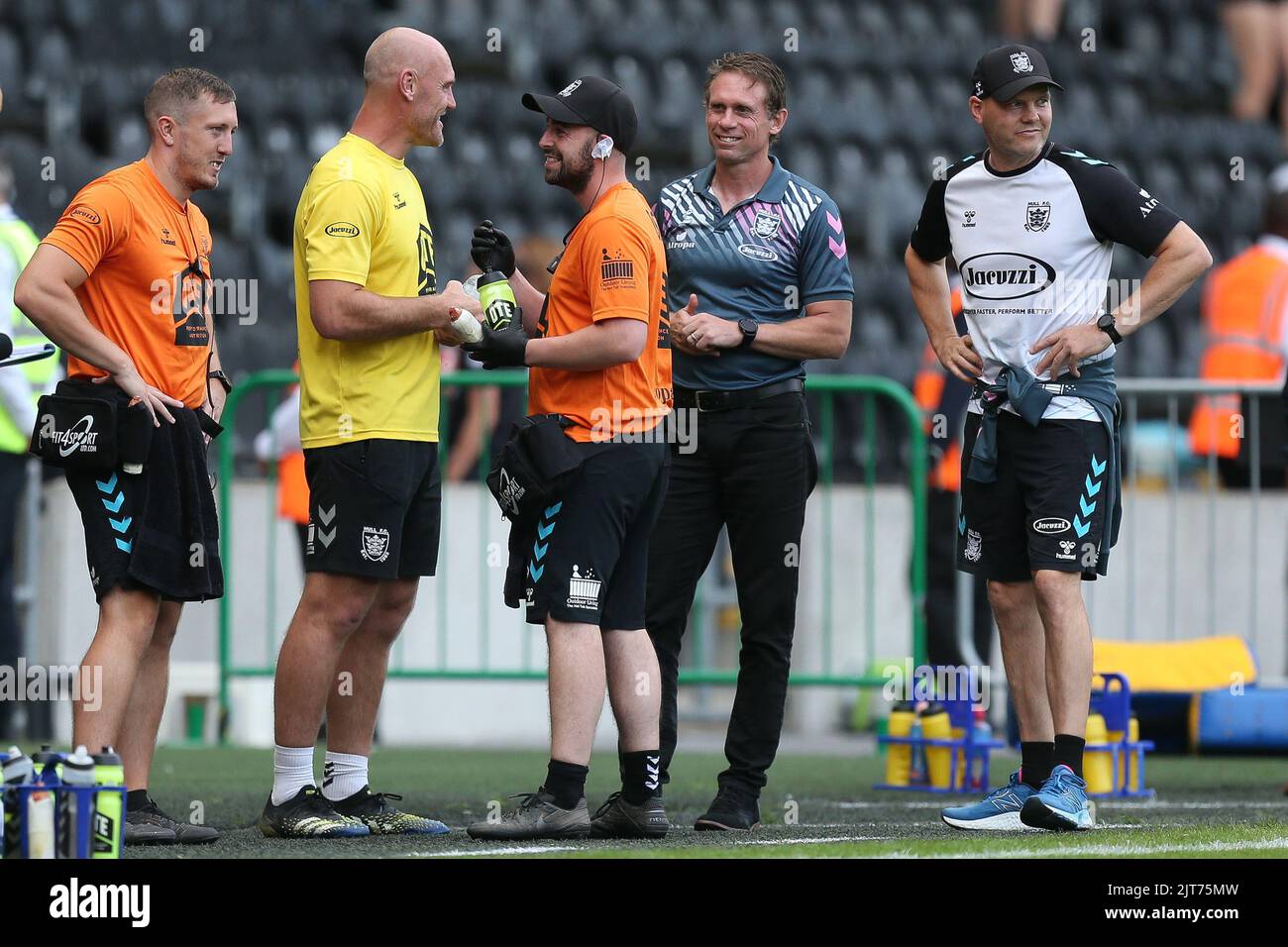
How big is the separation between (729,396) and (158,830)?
194 centimetres

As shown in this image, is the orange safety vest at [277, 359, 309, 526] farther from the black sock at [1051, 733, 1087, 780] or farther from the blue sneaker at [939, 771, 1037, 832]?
the black sock at [1051, 733, 1087, 780]

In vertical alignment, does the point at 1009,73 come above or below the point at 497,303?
above

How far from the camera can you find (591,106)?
5172 millimetres

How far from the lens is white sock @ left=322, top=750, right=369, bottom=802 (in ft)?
17.6

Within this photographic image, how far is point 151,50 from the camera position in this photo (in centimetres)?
1356

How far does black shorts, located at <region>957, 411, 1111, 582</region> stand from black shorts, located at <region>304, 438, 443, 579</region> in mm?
1589

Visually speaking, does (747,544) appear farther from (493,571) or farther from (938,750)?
(493,571)

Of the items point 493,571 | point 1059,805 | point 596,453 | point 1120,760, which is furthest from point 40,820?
point 493,571

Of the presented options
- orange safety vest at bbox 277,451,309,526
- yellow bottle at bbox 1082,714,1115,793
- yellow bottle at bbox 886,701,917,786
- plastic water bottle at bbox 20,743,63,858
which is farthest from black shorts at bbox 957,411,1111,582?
orange safety vest at bbox 277,451,309,526

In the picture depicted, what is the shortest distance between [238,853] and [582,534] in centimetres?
115

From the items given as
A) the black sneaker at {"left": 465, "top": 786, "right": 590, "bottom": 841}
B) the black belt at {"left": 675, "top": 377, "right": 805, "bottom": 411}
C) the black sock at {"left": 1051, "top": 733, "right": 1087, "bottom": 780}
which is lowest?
the black sneaker at {"left": 465, "top": 786, "right": 590, "bottom": 841}

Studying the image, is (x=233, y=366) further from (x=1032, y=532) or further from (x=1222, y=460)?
(x=1032, y=532)

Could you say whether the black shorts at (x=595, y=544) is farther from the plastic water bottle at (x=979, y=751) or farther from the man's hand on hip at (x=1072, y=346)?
the plastic water bottle at (x=979, y=751)
